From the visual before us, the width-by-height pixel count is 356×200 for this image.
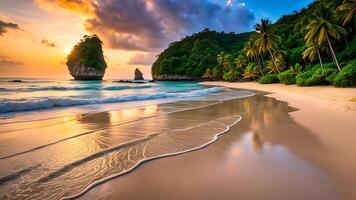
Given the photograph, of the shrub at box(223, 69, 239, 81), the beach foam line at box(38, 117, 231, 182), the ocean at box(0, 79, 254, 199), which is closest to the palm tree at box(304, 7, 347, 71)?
the ocean at box(0, 79, 254, 199)

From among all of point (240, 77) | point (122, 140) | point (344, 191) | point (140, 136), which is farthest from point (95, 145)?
point (240, 77)

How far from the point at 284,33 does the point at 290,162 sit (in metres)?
67.3

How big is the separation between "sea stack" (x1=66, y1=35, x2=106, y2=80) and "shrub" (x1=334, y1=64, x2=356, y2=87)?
100 meters

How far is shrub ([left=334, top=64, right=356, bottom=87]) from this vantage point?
74.3 feet

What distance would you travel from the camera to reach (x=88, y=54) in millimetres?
106875

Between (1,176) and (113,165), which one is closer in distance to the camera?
(1,176)

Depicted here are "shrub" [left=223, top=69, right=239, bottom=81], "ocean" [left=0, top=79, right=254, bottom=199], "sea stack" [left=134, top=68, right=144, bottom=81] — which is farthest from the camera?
"sea stack" [left=134, top=68, right=144, bottom=81]

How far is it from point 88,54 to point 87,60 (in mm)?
3437

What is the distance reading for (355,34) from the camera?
39594 mm

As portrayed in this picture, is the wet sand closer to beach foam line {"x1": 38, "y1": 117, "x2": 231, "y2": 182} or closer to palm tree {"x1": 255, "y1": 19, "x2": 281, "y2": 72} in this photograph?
beach foam line {"x1": 38, "y1": 117, "x2": 231, "y2": 182}

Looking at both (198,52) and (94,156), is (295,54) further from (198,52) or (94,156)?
(198,52)

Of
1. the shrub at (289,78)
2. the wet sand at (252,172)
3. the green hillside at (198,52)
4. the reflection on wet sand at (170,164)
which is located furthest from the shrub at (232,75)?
the wet sand at (252,172)

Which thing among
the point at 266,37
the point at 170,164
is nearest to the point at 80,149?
the point at 170,164

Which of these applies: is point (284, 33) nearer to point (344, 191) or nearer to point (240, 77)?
point (240, 77)
